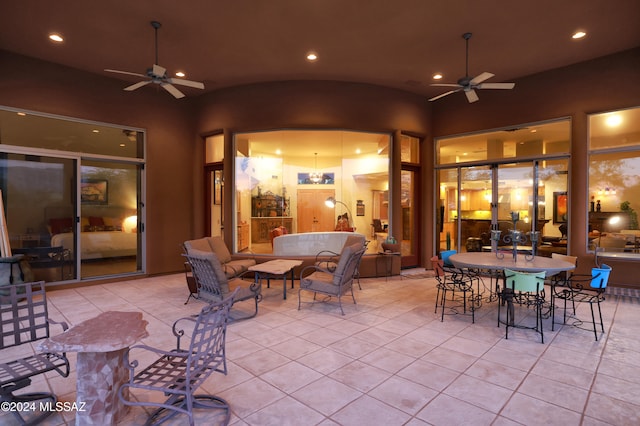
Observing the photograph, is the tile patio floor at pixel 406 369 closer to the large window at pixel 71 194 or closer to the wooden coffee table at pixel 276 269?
the wooden coffee table at pixel 276 269

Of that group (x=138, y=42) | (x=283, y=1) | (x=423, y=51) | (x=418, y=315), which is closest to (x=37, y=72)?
(x=138, y=42)

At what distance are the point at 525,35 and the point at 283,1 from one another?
3.81 m

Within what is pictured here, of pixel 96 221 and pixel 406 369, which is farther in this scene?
pixel 96 221

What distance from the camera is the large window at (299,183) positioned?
7.39m

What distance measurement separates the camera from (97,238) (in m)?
7.04

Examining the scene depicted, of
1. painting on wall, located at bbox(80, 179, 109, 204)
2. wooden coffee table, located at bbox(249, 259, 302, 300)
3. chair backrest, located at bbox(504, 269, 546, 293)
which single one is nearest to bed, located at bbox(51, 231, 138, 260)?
painting on wall, located at bbox(80, 179, 109, 204)

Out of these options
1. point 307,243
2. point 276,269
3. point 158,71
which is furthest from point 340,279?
point 158,71

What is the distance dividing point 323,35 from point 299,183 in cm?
312

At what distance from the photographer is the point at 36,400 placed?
261 cm

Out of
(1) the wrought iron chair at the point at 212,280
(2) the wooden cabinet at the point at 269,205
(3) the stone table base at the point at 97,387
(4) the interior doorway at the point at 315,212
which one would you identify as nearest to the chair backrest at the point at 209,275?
(1) the wrought iron chair at the point at 212,280

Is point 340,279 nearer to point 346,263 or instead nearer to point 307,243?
point 346,263

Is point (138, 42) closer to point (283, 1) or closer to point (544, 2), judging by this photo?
point (283, 1)

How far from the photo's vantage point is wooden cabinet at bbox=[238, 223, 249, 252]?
7404 millimetres

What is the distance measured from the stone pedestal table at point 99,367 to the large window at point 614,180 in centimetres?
764
